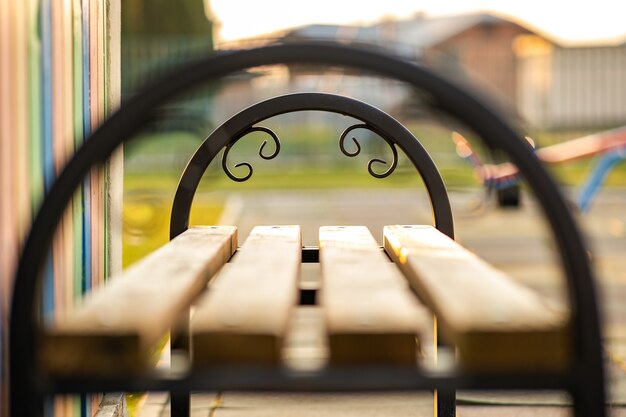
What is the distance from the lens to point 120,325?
41.3 inches

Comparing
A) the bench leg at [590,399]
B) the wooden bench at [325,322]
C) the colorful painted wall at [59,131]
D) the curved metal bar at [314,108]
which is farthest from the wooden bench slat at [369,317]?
the curved metal bar at [314,108]

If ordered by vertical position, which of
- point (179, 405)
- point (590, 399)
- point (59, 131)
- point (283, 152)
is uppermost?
point (59, 131)

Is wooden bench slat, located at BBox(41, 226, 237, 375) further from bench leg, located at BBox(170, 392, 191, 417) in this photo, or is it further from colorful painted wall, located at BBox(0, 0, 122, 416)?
bench leg, located at BBox(170, 392, 191, 417)

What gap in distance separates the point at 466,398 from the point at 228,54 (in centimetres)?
212

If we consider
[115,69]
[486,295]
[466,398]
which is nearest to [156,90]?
[486,295]

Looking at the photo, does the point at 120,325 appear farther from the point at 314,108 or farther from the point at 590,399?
the point at 314,108

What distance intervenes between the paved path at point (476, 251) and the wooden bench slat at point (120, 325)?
0.48 meters

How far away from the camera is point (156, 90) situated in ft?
3.56

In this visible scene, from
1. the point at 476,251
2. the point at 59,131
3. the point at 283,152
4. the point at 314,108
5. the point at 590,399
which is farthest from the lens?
the point at 283,152

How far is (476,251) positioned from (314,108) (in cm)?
559

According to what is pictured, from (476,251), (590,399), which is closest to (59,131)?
(590,399)

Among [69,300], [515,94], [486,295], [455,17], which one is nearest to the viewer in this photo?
[486,295]

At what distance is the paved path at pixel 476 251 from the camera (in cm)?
285

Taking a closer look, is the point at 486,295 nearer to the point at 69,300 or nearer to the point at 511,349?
the point at 511,349
